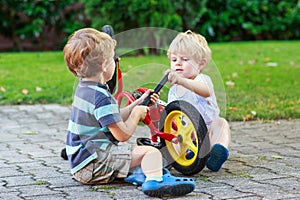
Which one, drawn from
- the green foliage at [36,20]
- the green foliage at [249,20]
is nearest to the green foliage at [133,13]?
the green foliage at [249,20]

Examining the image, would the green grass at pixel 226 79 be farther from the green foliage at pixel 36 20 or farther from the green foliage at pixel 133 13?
the green foliage at pixel 36 20

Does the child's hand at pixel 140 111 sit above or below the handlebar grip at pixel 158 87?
below

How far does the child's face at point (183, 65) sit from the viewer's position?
3736 millimetres

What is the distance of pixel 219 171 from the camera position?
12.5 ft

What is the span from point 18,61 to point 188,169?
20.8 feet

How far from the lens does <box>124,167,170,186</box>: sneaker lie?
11.4ft

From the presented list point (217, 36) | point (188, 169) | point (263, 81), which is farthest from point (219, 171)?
point (217, 36)

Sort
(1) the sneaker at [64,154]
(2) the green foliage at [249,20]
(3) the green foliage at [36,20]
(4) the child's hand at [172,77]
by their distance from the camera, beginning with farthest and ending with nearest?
(2) the green foliage at [249,20], (3) the green foliage at [36,20], (1) the sneaker at [64,154], (4) the child's hand at [172,77]

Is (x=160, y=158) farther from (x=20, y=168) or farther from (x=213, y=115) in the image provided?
(x=20, y=168)

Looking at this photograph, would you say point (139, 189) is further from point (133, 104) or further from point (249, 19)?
point (249, 19)

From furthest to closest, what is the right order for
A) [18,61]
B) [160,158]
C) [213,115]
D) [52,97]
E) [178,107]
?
[18,61]
[52,97]
[213,115]
[178,107]
[160,158]

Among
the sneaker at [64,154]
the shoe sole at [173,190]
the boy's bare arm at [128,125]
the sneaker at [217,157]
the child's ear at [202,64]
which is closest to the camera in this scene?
the shoe sole at [173,190]

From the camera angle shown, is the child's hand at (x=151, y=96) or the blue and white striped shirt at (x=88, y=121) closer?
the blue and white striped shirt at (x=88, y=121)

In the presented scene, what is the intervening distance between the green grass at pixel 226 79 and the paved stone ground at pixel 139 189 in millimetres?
433
